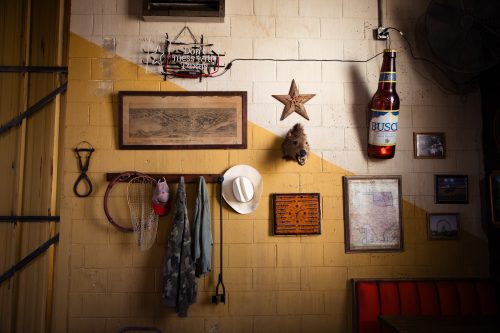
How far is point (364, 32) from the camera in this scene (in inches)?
112

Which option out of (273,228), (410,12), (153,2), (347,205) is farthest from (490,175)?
(153,2)

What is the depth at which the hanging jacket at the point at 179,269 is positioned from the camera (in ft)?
7.95

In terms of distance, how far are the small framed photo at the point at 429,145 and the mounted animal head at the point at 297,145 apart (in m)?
0.94

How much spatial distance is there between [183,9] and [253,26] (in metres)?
0.57

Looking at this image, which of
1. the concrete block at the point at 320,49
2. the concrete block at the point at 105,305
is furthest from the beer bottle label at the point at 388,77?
the concrete block at the point at 105,305

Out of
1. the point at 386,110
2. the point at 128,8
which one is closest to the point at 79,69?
the point at 128,8

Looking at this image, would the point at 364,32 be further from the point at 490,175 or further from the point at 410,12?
the point at 490,175

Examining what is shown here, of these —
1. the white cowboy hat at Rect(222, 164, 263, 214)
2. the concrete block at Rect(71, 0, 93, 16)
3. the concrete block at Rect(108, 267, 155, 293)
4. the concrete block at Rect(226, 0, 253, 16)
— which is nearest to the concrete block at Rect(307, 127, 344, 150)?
the white cowboy hat at Rect(222, 164, 263, 214)

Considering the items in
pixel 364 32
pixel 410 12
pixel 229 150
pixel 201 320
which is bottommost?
pixel 201 320

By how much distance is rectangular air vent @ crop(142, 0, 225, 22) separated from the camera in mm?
2658

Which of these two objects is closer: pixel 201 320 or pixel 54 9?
pixel 201 320

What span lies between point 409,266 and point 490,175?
97 centimetres

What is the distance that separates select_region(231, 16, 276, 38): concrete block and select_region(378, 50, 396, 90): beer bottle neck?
916 mm

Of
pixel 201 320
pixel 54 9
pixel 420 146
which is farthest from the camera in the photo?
pixel 54 9
